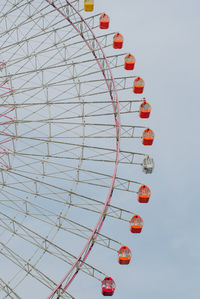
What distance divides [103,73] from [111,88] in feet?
3.51

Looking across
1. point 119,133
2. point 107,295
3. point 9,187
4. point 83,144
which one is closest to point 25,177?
point 9,187

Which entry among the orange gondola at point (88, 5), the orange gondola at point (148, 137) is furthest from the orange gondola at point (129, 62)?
the orange gondola at point (148, 137)

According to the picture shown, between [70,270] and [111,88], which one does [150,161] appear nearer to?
[111,88]

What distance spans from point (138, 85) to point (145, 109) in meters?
1.68

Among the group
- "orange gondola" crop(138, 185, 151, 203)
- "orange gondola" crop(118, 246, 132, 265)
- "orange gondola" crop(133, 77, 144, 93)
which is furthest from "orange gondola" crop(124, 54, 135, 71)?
"orange gondola" crop(118, 246, 132, 265)

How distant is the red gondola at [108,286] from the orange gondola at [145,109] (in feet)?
30.3

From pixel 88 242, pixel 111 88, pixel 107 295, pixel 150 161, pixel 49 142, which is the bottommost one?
pixel 107 295

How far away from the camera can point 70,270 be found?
24.5m

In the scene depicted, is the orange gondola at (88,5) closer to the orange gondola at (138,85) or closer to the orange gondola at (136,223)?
the orange gondola at (138,85)

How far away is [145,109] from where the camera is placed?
29.4 m

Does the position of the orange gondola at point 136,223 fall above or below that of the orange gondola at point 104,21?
below

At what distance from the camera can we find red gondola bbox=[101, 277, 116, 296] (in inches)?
993

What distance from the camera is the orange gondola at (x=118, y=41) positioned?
31156 millimetres

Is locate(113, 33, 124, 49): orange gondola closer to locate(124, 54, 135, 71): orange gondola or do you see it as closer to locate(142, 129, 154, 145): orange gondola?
locate(124, 54, 135, 71): orange gondola
